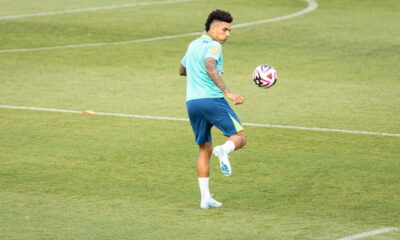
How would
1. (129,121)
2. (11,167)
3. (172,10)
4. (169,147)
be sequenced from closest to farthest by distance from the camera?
1. (11,167)
2. (169,147)
3. (129,121)
4. (172,10)

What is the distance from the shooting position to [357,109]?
55.8 feet

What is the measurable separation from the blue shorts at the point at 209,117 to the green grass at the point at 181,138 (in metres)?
0.81

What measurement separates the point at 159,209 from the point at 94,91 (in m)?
8.76

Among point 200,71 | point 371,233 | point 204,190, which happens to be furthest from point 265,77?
point 371,233

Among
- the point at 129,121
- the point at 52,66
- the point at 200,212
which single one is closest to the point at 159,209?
the point at 200,212

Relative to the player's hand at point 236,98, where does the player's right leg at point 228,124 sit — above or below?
below

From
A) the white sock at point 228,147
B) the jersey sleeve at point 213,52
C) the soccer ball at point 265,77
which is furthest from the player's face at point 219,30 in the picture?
the soccer ball at point 265,77

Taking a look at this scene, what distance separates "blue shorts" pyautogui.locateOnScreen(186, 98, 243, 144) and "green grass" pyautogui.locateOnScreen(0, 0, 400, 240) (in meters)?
0.81

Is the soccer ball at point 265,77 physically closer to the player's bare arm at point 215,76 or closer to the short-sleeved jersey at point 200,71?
the short-sleeved jersey at point 200,71

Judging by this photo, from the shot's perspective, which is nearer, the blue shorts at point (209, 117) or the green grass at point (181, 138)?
the green grass at point (181, 138)

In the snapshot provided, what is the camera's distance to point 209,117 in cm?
1046

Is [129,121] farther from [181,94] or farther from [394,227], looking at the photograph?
[394,227]

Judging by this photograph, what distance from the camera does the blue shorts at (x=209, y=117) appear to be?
10.4 meters

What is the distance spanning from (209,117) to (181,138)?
4139 millimetres
